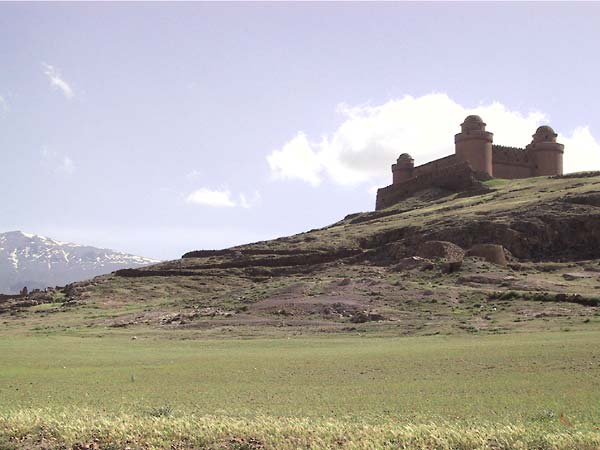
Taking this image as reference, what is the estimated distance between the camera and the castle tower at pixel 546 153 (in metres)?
75.9

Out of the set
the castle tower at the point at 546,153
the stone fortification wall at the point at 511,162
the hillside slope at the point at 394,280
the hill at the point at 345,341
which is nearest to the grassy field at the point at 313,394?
the hill at the point at 345,341

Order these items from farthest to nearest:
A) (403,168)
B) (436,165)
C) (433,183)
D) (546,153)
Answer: (403,168) → (436,165) → (546,153) → (433,183)

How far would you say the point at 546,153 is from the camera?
250 ft

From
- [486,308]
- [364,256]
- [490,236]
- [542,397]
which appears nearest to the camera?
[542,397]

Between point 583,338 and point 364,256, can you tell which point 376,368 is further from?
point 364,256

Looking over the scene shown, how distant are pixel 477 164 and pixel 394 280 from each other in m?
35.8

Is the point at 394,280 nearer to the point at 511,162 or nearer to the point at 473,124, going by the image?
the point at 473,124

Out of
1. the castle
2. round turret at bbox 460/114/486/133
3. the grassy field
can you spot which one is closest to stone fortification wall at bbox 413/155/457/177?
the castle

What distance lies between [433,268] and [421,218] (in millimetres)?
16578

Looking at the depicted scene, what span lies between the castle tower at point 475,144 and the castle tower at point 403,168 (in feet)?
33.8

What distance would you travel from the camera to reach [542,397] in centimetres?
1368

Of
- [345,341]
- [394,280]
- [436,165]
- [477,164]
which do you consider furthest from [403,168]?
[345,341]

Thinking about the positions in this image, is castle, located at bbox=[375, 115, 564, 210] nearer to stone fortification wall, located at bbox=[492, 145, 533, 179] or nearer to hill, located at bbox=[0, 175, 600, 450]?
stone fortification wall, located at bbox=[492, 145, 533, 179]

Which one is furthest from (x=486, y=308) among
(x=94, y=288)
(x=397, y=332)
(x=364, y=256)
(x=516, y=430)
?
(x=94, y=288)
